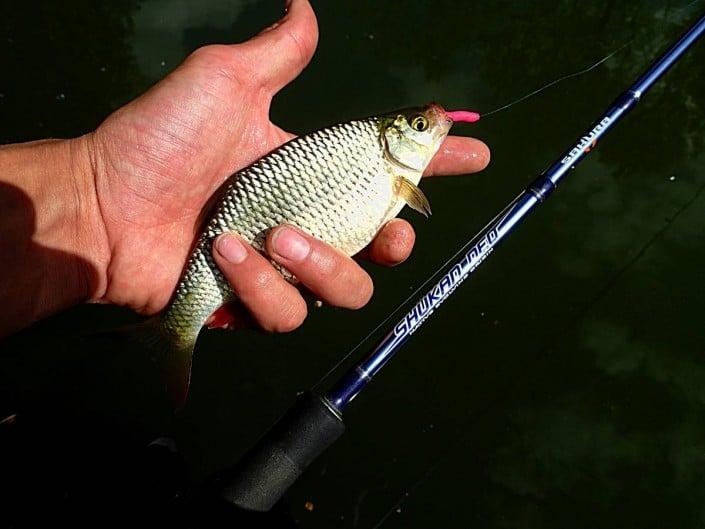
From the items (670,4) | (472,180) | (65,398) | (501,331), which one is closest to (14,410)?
(65,398)

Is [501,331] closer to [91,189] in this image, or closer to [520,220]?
[520,220]

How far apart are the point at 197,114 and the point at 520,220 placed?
1.51 metres

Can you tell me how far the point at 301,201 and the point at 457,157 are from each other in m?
1.08

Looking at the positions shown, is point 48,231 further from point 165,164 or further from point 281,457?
point 281,457

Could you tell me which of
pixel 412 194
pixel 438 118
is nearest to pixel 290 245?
pixel 412 194

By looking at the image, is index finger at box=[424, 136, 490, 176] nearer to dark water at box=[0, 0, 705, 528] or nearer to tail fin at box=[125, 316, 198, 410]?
dark water at box=[0, 0, 705, 528]

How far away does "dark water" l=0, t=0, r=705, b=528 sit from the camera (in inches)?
132

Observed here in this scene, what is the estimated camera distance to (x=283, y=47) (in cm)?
272

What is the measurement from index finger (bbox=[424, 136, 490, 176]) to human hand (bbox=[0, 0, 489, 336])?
0.59 m

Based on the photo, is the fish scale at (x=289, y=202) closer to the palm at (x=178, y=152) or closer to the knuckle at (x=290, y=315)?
the knuckle at (x=290, y=315)

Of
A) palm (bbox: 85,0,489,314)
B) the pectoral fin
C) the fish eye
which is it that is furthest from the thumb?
the pectoral fin

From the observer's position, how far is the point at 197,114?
2561 millimetres

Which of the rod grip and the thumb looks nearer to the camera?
the rod grip

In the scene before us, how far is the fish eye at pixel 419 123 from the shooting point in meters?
2.52
